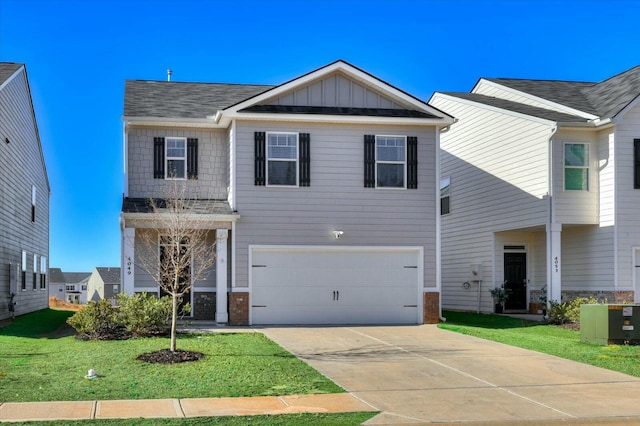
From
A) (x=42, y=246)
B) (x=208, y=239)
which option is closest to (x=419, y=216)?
(x=208, y=239)

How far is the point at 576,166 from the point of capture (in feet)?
72.8

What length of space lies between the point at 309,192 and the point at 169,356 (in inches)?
340

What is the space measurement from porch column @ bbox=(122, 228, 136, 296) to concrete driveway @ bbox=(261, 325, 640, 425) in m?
4.80

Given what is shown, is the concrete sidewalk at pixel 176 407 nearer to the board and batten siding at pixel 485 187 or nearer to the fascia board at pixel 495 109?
the board and batten siding at pixel 485 187

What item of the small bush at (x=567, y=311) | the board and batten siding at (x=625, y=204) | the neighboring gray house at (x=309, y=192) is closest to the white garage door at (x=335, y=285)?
the neighboring gray house at (x=309, y=192)

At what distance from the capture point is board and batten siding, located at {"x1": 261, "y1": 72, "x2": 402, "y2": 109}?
68.4ft

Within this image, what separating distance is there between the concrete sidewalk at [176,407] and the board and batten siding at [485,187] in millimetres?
14421

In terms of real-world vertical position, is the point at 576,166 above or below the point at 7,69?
below

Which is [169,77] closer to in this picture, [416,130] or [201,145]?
[201,145]

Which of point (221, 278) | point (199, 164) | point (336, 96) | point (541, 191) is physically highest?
point (336, 96)

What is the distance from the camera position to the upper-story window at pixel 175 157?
2117cm

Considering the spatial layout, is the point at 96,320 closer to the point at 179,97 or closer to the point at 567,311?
the point at 179,97

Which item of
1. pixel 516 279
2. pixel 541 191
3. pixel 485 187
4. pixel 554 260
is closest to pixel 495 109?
pixel 485 187

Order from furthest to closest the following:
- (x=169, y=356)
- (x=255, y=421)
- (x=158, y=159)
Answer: (x=158, y=159) < (x=169, y=356) < (x=255, y=421)
